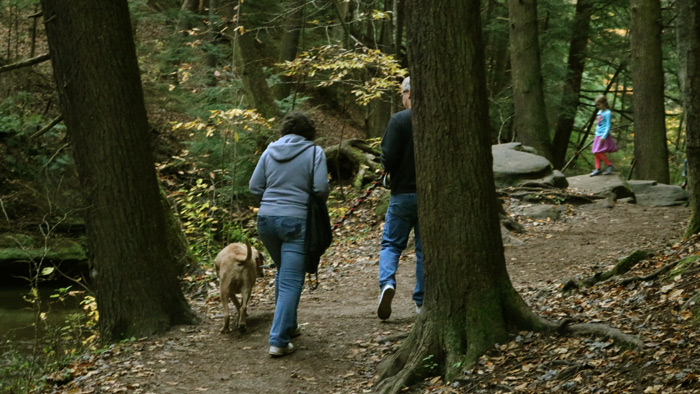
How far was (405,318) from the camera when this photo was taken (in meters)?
7.26

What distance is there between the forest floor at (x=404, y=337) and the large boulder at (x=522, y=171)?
313 centimetres

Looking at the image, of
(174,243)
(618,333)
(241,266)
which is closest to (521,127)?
(174,243)

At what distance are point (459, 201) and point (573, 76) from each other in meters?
18.2

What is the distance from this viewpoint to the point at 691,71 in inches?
255

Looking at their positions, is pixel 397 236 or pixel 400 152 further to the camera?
pixel 397 236

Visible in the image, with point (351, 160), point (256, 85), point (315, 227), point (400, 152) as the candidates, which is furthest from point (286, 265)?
point (256, 85)

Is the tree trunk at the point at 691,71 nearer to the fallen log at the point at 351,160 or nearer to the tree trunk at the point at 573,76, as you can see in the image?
the fallen log at the point at 351,160

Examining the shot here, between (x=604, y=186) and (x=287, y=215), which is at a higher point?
(x=287, y=215)

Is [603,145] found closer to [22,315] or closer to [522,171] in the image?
[522,171]

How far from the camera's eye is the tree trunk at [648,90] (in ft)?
51.3

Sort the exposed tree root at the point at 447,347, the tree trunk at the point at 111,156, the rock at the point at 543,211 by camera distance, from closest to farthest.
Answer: the exposed tree root at the point at 447,347, the tree trunk at the point at 111,156, the rock at the point at 543,211

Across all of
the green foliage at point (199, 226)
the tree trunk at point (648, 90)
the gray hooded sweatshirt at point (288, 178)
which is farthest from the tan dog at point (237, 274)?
the tree trunk at point (648, 90)

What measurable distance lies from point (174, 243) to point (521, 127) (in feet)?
31.4

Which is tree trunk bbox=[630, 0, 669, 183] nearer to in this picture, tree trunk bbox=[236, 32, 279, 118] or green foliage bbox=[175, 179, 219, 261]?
tree trunk bbox=[236, 32, 279, 118]
